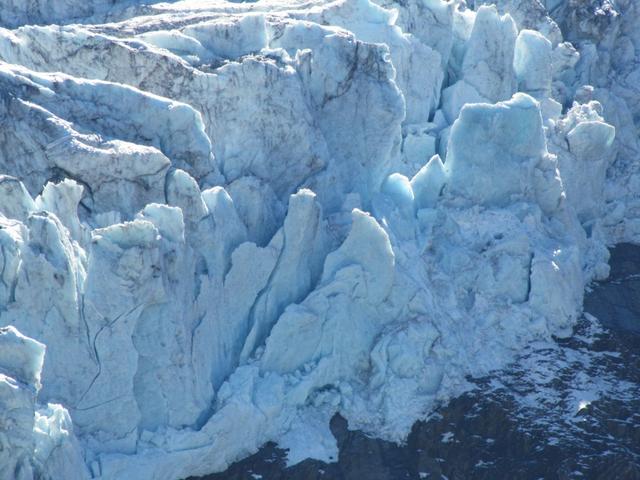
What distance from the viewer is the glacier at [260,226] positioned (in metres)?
16.3

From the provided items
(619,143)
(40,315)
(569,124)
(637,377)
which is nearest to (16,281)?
(40,315)

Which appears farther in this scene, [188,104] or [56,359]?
[188,104]

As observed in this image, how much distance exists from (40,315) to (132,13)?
11.1 m

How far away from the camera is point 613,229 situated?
27141 mm

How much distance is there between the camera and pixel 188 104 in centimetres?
1995

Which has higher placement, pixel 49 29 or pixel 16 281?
pixel 49 29

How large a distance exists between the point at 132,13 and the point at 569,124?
10603mm

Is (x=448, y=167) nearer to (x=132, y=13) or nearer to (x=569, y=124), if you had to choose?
(x=569, y=124)

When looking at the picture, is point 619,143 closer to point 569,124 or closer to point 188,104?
point 569,124

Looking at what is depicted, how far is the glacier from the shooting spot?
643 inches

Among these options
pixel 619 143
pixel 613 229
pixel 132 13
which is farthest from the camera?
pixel 619 143

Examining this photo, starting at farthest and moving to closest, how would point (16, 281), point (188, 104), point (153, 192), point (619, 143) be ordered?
1. point (619, 143)
2. point (188, 104)
3. point (153, 192)
4. point (16, 281)

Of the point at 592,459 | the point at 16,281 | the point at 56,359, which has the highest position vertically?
the point at 16,281

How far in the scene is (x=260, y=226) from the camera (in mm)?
19766
